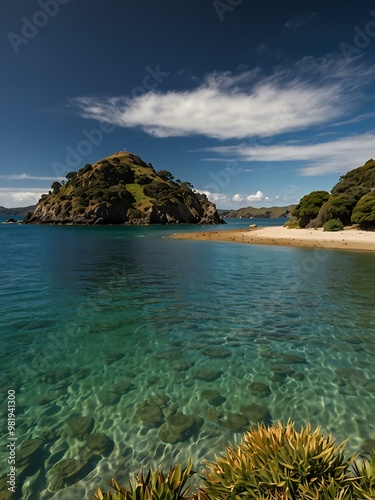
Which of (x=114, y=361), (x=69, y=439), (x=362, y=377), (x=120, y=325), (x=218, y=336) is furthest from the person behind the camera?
(x=120, y=325)

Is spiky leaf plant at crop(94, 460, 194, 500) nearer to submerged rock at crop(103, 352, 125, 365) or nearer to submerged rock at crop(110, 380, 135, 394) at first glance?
submerged rock at crop(110, 380, 135, 394)

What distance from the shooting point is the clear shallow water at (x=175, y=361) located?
6.35 meters

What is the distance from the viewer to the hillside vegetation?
6131 cm

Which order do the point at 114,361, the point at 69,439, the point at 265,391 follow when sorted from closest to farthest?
the point at 69,439, the point at 265,391, the point at 114,361

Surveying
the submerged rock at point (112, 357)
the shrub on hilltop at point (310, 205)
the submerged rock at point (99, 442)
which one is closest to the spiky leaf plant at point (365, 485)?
the submerged rock at point (99, 442)

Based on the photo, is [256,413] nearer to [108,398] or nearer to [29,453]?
[108,398]

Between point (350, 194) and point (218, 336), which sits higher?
point (350, 194)

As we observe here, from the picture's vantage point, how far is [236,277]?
2405 centimetres

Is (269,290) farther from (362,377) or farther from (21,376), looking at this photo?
(21,376)

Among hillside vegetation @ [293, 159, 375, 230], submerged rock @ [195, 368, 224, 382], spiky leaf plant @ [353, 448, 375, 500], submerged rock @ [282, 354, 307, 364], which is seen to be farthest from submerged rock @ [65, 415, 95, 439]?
hillside vegetation @ [293, 159, 375, 230]

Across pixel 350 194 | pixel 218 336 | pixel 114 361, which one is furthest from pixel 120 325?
pixel 350 194

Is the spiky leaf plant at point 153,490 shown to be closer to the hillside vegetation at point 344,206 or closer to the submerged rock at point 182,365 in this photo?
the submerged rock at point 182,365

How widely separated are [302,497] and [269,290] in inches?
667

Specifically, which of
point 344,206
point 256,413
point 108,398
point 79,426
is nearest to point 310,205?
point 344,206
